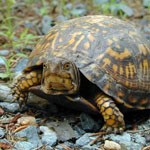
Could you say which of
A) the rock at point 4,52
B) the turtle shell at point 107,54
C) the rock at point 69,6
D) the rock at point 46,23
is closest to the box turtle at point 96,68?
the turtle shell at point 107,54

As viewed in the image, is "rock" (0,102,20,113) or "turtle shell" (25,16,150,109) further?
"rock" (0,102,20,113)

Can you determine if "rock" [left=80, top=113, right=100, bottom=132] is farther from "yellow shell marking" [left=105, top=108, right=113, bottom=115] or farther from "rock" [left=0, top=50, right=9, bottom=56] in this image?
"rock" [left=0, top=50, right=9, bottom=56]

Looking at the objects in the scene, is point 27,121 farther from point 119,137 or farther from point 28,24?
point 28,24

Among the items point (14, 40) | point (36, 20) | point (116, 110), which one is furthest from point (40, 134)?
point (36, 20)

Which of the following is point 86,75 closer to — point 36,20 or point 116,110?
point 116,110

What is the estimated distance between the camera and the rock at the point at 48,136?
3.13m

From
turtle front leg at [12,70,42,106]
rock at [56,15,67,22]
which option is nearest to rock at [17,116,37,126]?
turtle front leg at [12,70,42,106]

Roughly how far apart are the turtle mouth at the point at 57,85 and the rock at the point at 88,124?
30cm

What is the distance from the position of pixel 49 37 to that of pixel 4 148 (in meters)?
1.07

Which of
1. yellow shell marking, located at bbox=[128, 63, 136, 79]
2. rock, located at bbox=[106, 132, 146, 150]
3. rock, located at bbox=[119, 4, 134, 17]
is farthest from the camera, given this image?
rock, located at bbox=[119, 4, 134, 17]

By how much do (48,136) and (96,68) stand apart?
1.97 ft

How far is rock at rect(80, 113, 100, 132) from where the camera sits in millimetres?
3408

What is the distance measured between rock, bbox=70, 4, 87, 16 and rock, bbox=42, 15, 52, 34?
339mm

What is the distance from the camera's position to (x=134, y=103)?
3.49 m
